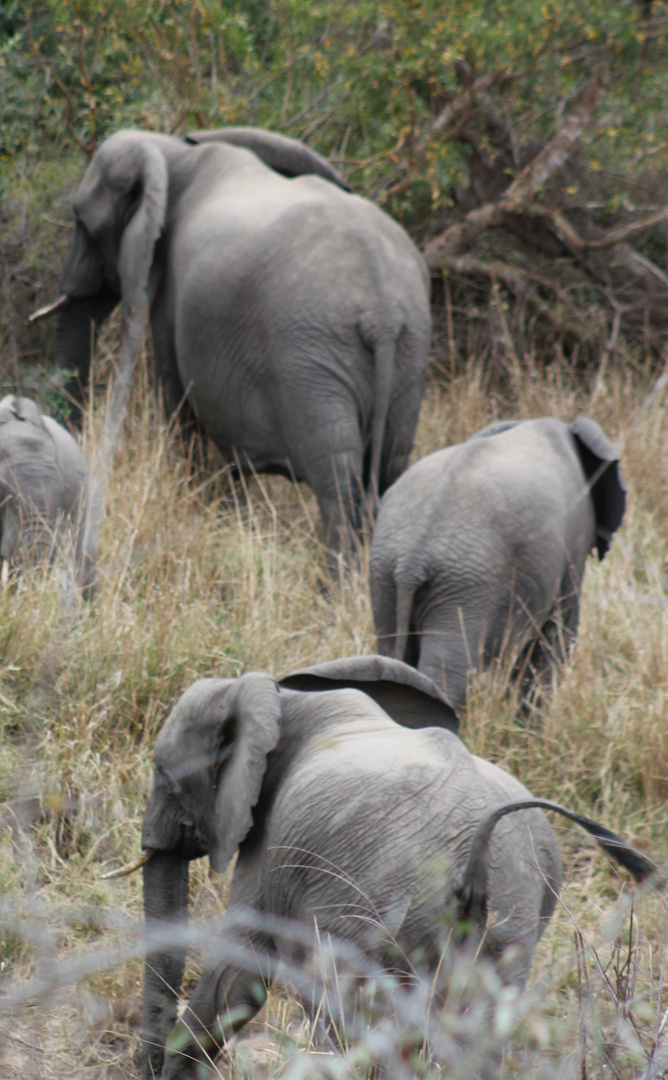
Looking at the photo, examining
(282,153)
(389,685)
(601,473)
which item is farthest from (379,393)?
(389,685)

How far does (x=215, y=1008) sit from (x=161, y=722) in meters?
1.35

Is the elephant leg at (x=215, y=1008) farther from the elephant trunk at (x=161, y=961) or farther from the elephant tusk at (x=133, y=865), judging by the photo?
the elephant tusk at (x=133, y=865)

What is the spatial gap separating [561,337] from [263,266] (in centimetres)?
366

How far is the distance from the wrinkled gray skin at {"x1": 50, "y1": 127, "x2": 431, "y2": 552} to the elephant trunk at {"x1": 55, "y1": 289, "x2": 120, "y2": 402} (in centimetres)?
49

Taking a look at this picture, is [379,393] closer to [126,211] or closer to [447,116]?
[126,211]

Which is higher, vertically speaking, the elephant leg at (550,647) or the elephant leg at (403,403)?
the elephant leg at (403,403)

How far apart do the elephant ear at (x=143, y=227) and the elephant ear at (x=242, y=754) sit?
3631 millimetres

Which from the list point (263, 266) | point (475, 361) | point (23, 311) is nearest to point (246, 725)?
point (263, 266)

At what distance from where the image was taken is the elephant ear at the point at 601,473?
13.3 feet

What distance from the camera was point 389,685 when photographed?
2859 mm

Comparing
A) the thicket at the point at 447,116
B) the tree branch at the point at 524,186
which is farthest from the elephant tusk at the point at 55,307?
the tree branch at the point at 524,186

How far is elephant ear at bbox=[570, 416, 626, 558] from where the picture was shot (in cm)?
405

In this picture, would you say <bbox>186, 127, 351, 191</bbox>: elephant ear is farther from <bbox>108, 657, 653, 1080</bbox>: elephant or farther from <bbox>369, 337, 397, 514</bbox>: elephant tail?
<bbox>108, 657, 653, 1080</bbox>: elephant

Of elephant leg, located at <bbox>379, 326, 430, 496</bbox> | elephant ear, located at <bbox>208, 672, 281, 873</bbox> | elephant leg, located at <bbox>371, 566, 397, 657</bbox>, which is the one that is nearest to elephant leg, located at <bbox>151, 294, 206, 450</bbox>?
elephant leg, located at <bbox>379, 326, 430, 496</bbox>
